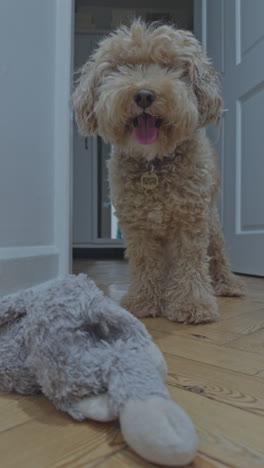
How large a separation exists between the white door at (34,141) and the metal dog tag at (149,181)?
0.35 meters

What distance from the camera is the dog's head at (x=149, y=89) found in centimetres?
113

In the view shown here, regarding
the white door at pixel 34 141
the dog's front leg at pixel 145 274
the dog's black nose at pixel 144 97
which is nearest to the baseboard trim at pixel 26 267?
the white door at pixel 34 141

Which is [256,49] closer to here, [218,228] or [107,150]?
[218,228]

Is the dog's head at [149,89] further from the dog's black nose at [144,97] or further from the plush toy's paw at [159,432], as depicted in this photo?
the plush toy's paw at [159,432]

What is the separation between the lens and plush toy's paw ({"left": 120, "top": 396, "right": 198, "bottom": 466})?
460 mm

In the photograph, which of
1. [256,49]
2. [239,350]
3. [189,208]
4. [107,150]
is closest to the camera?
[239,350]

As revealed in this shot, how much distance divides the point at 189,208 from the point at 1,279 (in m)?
0.56

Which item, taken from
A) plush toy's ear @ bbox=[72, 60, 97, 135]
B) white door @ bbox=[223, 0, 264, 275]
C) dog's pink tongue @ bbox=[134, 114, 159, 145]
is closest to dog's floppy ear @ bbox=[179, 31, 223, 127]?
dog's pink tongue @ bbox=[134, 114, 159, 145]

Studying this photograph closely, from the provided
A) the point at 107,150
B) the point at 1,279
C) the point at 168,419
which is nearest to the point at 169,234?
the point at 1,279

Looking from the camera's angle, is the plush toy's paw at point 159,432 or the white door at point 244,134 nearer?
the plush toy's paw at point 159,432

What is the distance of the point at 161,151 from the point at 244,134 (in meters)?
1.35

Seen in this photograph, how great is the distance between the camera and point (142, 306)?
1354 millimetres

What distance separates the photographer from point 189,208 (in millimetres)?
1242

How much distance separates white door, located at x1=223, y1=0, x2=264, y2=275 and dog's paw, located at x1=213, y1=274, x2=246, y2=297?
642mm
